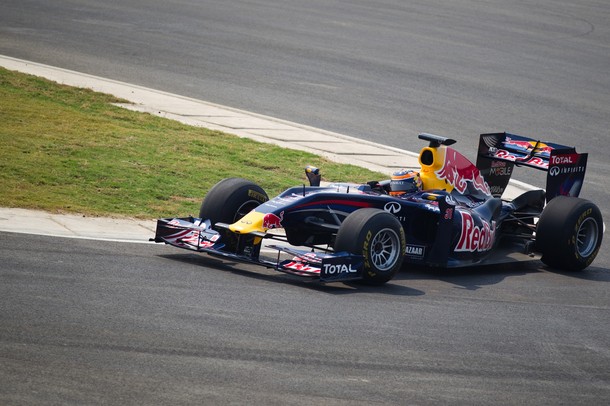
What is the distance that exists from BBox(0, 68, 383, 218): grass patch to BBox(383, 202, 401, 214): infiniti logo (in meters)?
3.21

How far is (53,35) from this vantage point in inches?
1001

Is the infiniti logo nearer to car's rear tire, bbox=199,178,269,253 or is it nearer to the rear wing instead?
car's rear tire, bbox=199,178,269,253

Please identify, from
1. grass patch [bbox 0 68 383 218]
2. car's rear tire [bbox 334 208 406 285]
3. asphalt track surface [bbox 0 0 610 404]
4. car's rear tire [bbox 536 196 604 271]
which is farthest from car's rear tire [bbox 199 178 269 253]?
car's rear tire [bbox 536 196 604 271]

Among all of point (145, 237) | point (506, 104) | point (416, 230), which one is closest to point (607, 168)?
point (506, 104)

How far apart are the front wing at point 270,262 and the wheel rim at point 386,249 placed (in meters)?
0.32

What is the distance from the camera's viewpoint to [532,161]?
13.6 metres

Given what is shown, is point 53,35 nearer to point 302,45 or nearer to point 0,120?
point 302,45

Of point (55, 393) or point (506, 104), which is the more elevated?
point (506, 104)

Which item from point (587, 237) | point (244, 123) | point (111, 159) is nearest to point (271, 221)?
point (587, 237)

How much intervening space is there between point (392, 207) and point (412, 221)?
0.34 metres

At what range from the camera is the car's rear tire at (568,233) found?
40.9ft

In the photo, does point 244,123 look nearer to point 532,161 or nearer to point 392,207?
point 532,161

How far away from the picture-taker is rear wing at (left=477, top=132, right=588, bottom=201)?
13227 millimetres

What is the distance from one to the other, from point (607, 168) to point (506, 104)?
15.6 feet
